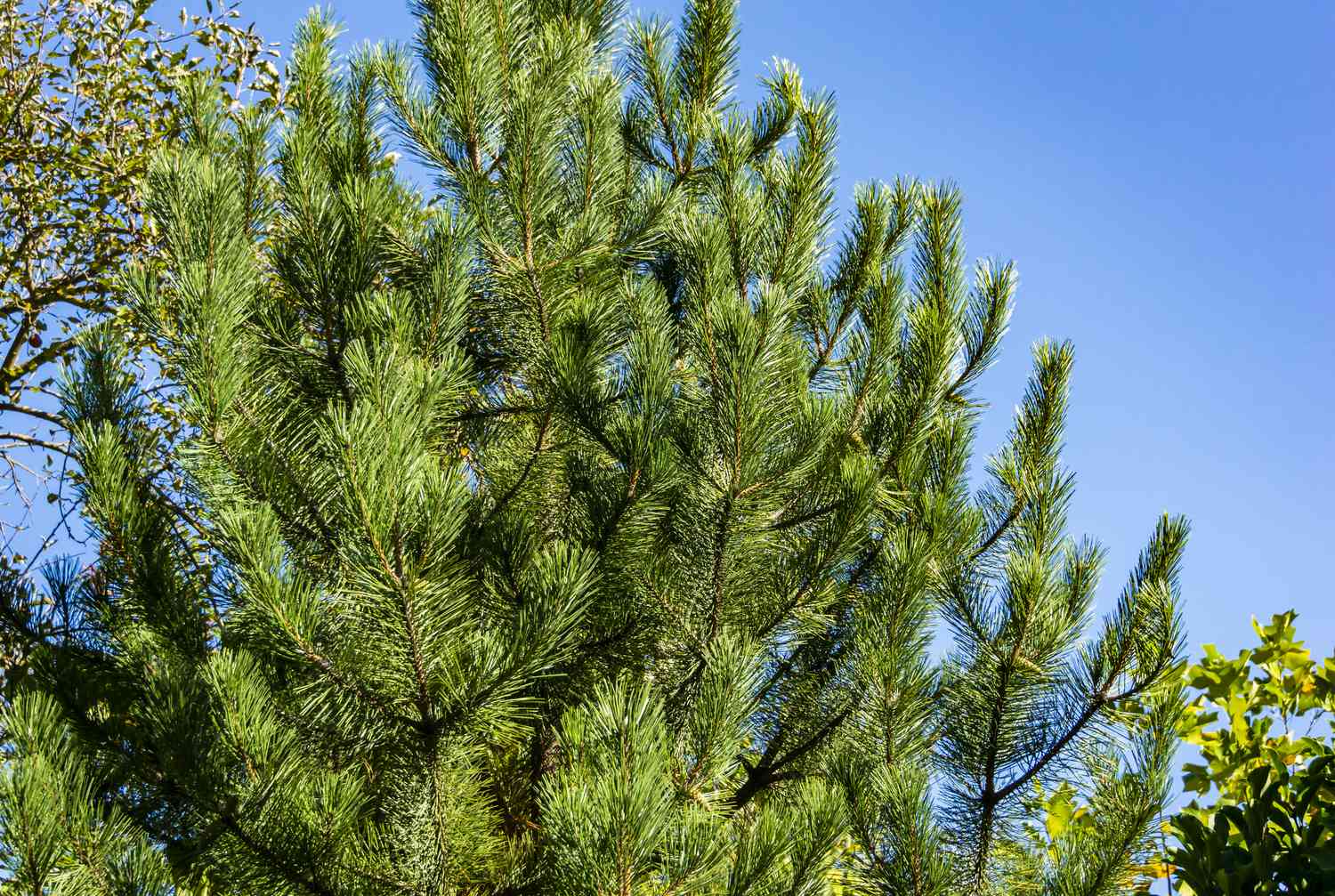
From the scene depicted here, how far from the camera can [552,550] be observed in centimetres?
439

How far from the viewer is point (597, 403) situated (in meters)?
4.20

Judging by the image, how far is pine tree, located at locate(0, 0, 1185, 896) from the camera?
3334mm

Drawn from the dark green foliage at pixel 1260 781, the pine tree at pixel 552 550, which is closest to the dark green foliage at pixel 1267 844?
the dark green foliage at pixel 1260 781

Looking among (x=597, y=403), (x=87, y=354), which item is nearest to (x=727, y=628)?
(x=597, y=403)

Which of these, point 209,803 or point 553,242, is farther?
point 553,242

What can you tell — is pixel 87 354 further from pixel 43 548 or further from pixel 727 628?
pixel 43 548

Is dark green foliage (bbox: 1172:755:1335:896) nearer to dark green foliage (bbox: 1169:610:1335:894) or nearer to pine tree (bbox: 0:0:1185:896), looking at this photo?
dark green foliage (bbox: 1169:610:1335:894)

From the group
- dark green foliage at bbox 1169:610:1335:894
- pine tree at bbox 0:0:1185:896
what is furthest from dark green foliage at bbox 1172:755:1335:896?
pine tree at bbox 0:0:1185:896

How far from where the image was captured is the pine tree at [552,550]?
3334 mm

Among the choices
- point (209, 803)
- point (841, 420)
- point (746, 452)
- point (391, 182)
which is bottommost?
point (209, 803)

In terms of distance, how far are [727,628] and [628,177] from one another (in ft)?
7.31

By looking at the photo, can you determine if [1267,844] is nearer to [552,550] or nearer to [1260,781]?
[1260,781]

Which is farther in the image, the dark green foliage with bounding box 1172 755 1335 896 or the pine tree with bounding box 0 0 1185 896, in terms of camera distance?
the pine tree with bounding box 0 0 1185 896

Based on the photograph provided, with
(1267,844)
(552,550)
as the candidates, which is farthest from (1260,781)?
(552,550)
